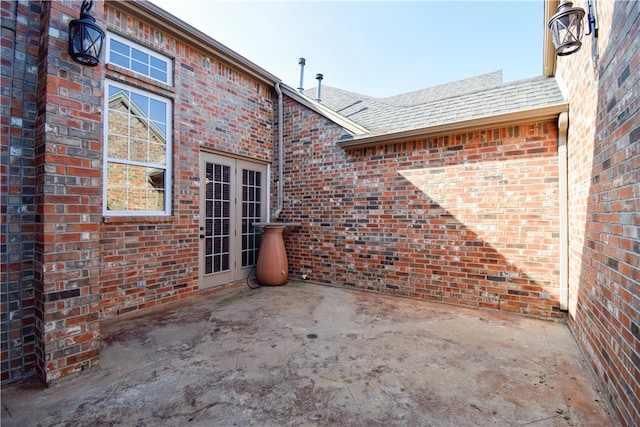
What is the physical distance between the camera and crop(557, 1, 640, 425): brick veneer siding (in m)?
1.62

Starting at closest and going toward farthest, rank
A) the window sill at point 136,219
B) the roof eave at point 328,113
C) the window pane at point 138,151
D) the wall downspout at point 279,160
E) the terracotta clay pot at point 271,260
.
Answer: the window sill at point 136,219
the window pane at point 138,151
the roof eave at point 328,113
the terracotta clay pot at point 271,260
the wall downspout at point 279,160

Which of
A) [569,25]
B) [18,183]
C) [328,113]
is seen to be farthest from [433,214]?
[18,183]

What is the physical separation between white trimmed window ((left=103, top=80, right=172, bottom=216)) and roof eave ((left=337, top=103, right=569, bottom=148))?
2.81 m

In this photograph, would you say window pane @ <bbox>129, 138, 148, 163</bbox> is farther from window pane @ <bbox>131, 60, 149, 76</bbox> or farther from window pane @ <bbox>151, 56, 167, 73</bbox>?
window pane @ <bbox>151, 56, 167, 73</bbox>

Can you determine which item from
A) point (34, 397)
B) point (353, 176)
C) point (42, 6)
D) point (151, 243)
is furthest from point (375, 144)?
point (34, 397)

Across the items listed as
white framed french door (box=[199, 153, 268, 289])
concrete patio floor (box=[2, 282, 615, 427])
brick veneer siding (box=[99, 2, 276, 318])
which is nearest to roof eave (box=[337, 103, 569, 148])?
white framed french door (box=[199, 153, 268, 289])

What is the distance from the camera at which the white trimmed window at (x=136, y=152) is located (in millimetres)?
3637

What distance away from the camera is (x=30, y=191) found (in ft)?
7.36

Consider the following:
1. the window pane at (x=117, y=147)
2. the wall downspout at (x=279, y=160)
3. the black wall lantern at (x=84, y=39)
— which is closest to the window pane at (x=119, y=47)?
the window pane at (x=117, y=147)

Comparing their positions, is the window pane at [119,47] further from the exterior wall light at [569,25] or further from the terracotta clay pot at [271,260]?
the exterior wall light at [569,25]

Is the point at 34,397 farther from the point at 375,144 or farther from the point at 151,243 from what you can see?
the point at 375,144

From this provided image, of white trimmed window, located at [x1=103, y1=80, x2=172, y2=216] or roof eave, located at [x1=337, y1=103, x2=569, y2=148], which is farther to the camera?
white trimmed window, located at [x1=103, y1=80, x2=172, y2=216]

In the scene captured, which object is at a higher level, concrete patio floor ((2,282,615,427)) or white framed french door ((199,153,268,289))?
white framed french door ((199,153,268,289))

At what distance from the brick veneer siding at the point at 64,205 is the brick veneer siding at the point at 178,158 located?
1370 mm
